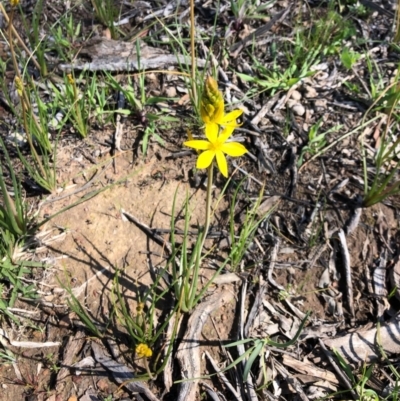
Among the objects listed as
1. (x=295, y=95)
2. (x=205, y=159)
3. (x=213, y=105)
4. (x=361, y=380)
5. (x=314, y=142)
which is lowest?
(x=361, y=380)

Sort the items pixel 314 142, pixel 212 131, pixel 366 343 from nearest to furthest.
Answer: pixel 212 131 < pixel 366 343 < pixel 314 142

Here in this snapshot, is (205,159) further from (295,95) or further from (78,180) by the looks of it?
(295,95)

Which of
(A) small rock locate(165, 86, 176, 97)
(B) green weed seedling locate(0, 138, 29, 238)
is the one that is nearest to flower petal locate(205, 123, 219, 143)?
(B) green weed seedling locate(0, 138, 29, 238)

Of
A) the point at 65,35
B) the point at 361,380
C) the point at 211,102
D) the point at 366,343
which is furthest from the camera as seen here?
the point at 65,35

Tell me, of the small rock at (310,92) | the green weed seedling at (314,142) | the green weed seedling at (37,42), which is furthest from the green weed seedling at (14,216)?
the small rock at (310,92)

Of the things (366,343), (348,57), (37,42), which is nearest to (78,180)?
(37,42)

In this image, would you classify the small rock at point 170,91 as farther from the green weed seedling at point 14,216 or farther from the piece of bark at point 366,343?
the piece of bark at point 366,343
